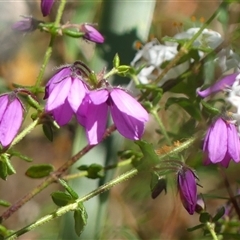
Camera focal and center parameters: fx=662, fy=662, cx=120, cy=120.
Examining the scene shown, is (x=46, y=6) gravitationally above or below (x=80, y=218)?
above

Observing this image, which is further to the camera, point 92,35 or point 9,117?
point 92,35

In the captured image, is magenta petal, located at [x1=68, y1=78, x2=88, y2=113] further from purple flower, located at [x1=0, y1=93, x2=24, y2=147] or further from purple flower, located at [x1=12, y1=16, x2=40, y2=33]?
purple flower, located at [x1=12, y1=16, x2=40, y2=33]

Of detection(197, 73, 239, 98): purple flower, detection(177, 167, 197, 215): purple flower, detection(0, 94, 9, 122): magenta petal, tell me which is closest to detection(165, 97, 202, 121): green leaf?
detection(197, 73, 239, 98): purple flower

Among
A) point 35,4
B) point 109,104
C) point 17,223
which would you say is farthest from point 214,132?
point 17,223

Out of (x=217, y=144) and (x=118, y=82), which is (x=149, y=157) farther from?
(x=118, y=82)

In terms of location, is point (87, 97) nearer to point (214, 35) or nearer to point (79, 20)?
point (214, 35)

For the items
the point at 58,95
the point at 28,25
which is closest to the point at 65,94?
the point at 58,95

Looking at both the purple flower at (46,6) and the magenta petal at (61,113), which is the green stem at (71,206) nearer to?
the magenta petal at (61,113)
